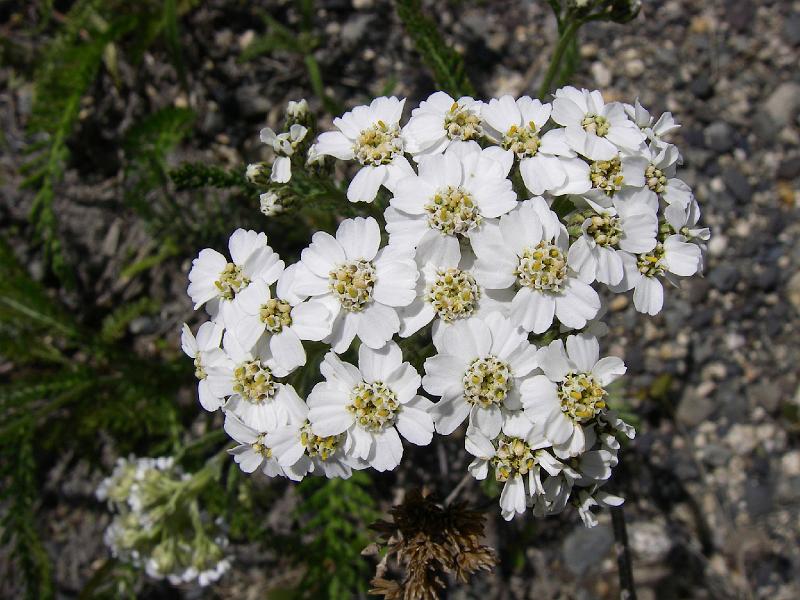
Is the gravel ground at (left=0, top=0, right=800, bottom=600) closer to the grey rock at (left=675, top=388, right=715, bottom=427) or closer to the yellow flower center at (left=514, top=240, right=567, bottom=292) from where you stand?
the grey rock at (left=675, top=388, right=715, bottom=427)

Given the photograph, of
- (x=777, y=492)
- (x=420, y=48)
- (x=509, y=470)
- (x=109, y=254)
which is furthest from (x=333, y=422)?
(x=777, y=492)

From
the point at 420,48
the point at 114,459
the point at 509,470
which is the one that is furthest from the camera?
the point at 114,459

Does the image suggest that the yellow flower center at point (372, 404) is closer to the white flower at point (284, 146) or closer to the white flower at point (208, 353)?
the white flower at point (208, 353)

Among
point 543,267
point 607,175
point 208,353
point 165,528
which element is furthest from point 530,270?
point 165,528

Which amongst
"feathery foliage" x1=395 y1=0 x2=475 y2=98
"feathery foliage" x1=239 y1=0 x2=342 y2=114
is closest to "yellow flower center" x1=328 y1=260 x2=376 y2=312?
"feathery foliage" x1=395 y1=0 x2=475 y2=98

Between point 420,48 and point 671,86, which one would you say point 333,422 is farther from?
point 671,86
